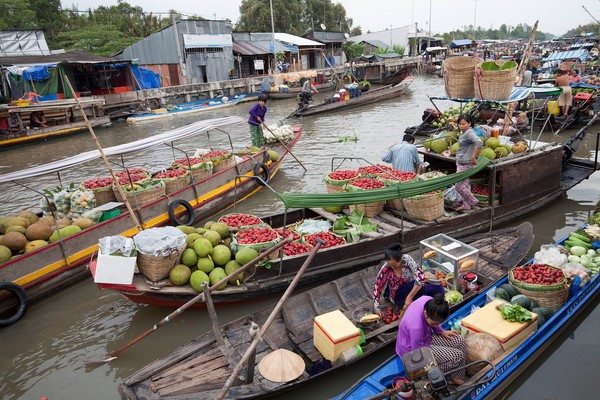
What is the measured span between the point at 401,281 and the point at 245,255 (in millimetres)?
2225

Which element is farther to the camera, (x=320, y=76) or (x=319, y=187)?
(x=320, y=76)

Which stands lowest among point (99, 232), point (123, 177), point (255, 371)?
point (255, 371)

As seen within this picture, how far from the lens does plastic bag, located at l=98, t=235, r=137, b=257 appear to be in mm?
5152

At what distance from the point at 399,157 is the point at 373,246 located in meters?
2.45

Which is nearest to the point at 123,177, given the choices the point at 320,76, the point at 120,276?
the point at 120,276

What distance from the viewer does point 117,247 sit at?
5.19 m

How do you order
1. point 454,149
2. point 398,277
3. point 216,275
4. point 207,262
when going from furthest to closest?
point 454,149 → point 207,262 → point 216,275 → point 398,277

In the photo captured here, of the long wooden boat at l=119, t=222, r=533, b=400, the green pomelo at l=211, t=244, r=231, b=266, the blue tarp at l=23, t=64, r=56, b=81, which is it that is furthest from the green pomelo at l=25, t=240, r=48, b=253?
the blue tarp at l=23, t=64, r=56, b=81

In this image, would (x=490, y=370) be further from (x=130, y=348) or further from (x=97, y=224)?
(x=97, y=224)

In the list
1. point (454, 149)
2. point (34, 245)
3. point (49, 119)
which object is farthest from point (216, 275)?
point (49, 119)

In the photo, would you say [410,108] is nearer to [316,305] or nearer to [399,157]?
[399,157]

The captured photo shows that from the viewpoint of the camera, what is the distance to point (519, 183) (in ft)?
25.7

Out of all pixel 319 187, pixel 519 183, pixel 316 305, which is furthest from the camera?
pixel 319 187

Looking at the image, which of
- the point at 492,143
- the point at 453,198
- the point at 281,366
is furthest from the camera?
the point at 492,143
